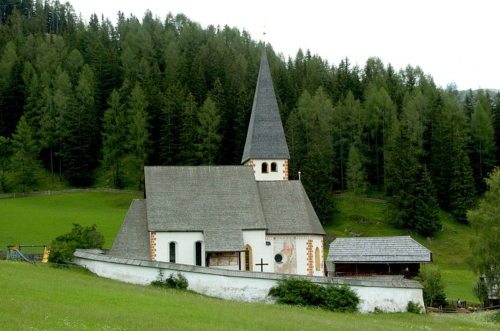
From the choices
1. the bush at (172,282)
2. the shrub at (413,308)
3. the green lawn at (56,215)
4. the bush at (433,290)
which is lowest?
the bush at (433,290)

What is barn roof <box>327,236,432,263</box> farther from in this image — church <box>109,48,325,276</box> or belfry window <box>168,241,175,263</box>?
belfry window <box>168,241,175,263</box>

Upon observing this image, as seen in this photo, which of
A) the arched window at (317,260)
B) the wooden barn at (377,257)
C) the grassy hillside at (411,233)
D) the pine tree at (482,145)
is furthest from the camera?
the pine tree at (482,145)

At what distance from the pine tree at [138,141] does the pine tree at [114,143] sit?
1.14 metres

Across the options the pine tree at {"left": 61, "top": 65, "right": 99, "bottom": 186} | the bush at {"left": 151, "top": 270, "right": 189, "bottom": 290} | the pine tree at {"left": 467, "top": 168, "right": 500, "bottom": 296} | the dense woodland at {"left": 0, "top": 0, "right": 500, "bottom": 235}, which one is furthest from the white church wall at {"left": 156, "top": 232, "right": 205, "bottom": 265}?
the pine tree at {"left": 61, "top": 65, "right": 99, "bottom": 186}

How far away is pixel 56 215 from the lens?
213ft

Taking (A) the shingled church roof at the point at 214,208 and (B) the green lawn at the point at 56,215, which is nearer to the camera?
(A) the shingled church roof at the point at 214,208

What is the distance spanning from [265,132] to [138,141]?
33.4 meters

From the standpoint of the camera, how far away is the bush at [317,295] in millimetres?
29922

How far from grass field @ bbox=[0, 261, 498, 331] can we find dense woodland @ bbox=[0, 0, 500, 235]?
4227cm

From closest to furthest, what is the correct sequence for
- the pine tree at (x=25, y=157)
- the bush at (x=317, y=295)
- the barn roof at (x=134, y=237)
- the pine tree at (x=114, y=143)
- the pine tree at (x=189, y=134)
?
1. the bush at (x=317, y=295)
2. the barn roof at (x=134, y=237)
3. the pine tree at (x=25, y=157)
4. the pine tree at (x=189, y=134)
5. the pine tree at (x=114, y=143)

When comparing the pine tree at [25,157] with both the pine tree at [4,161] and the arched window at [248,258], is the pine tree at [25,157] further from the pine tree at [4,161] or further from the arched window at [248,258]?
the arched window at [248,258]

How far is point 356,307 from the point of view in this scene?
3028cm

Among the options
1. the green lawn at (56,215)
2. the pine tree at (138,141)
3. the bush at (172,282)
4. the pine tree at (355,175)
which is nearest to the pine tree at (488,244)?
the bush at (172,282)

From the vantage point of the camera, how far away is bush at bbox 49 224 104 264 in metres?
34.6
